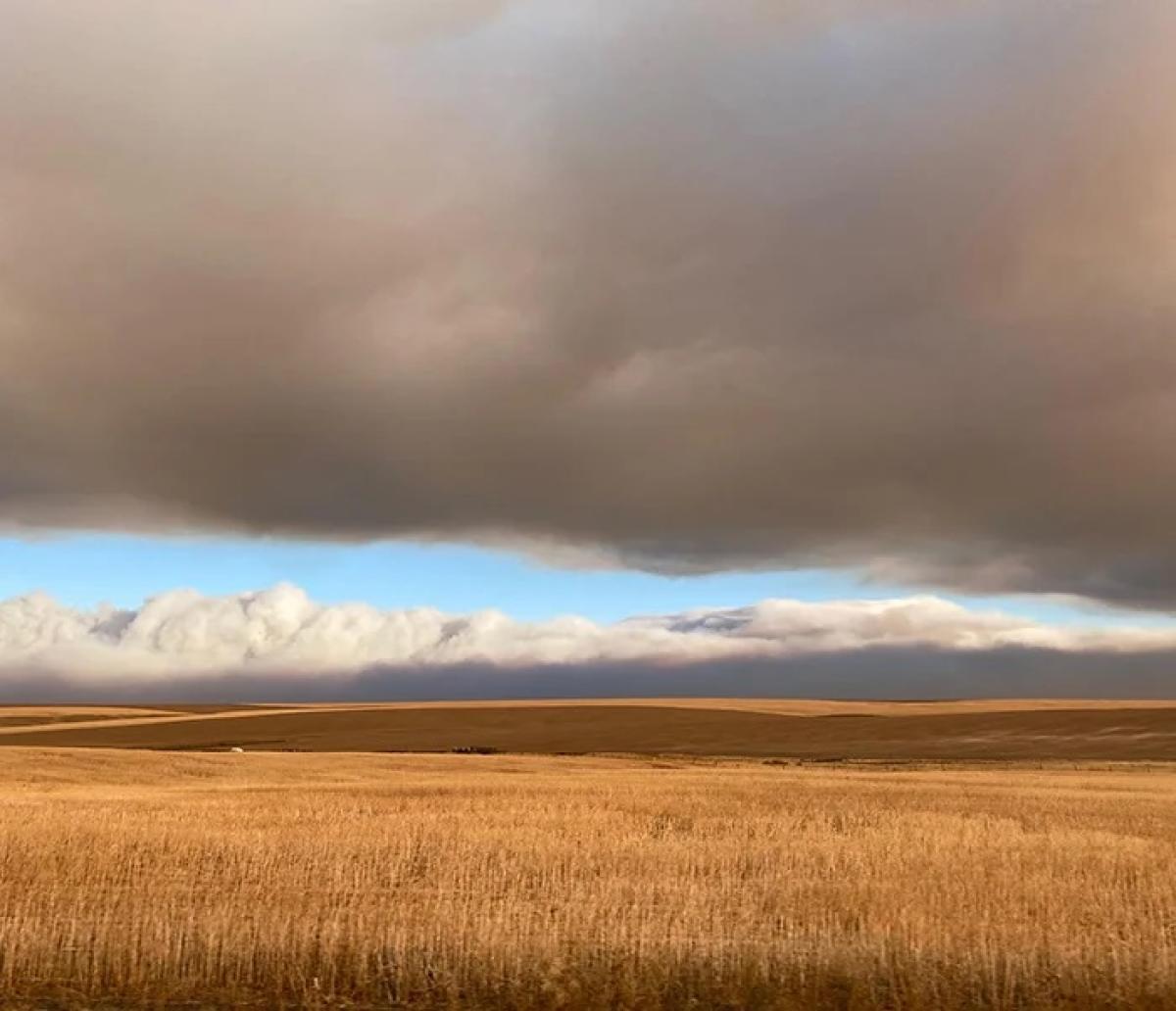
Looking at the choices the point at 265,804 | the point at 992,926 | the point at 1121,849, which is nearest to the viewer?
the point at 992,926

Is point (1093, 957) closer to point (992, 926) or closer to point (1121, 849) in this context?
point (992, 926)

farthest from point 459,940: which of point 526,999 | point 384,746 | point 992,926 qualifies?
point 384,746

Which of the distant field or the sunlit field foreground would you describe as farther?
the distant field

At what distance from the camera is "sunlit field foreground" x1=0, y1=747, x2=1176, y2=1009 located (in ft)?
42.5

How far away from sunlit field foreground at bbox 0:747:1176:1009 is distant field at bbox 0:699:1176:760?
50.6 meters

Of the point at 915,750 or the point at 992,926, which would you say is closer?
the point at 992,926

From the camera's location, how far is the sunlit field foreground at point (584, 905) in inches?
510

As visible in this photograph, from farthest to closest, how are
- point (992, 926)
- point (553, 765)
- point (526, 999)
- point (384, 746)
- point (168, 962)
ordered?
1. point (384, 746)
2. point (553, 765)
3. point (992, 926)
4. point (168, 962)
5. point (526, 999)

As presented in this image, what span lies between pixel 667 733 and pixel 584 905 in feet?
287

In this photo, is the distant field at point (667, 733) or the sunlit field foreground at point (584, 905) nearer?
the sunlit field foreground at point (584, 905)

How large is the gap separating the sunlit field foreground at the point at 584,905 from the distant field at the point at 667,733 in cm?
5056

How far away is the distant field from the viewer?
8294cm

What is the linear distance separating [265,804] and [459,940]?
2116 centimetres

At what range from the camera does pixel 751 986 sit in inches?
511
